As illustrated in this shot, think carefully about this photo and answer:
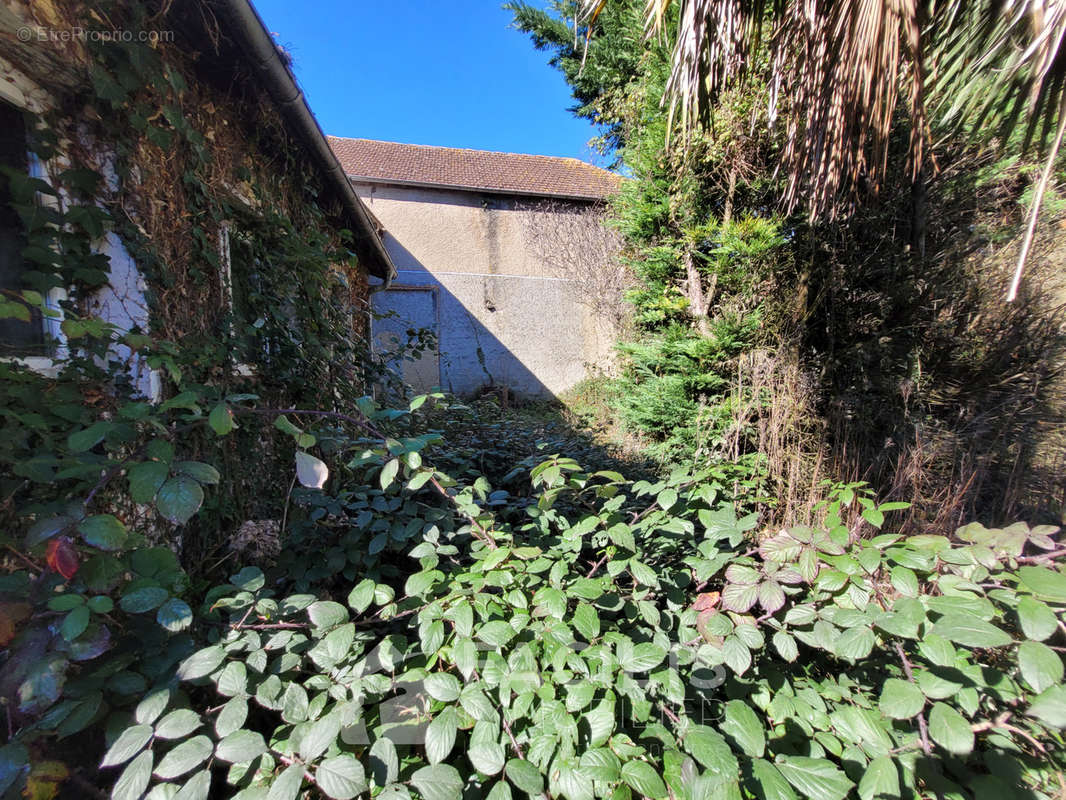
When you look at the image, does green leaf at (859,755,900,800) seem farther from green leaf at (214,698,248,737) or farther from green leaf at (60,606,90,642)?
green leaf at (60,606,90,642)

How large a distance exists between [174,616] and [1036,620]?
1631 mm

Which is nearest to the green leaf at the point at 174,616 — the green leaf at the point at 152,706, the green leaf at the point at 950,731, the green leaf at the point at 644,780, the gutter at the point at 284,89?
the green leaf at the point at 152,706

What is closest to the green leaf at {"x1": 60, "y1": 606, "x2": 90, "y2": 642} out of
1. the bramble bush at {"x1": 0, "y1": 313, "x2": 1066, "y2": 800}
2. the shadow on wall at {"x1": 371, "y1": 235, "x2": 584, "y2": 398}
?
the bramble bush at {"x1": 0, "y1": 313, "x2": 1066, "y2": 800}

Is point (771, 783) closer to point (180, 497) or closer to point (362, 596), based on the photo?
point (362, 596)

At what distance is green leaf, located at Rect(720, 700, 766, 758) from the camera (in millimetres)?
796

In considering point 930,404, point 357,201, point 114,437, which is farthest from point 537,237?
point 114,437

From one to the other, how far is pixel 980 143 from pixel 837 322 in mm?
1657

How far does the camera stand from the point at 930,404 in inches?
138

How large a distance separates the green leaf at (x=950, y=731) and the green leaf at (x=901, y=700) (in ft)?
0.09

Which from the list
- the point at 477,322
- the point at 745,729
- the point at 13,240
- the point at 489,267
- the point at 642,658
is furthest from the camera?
the point at 489,267

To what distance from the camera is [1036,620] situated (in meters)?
0.78

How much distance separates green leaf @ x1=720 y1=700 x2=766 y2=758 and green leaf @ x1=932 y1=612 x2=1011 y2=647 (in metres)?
0.38

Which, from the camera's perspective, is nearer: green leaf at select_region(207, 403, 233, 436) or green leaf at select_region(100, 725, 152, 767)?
green leaf at select_region(100, 725, 152, 767)

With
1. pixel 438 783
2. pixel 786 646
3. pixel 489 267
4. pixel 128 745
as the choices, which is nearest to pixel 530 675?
pixel 438 783
